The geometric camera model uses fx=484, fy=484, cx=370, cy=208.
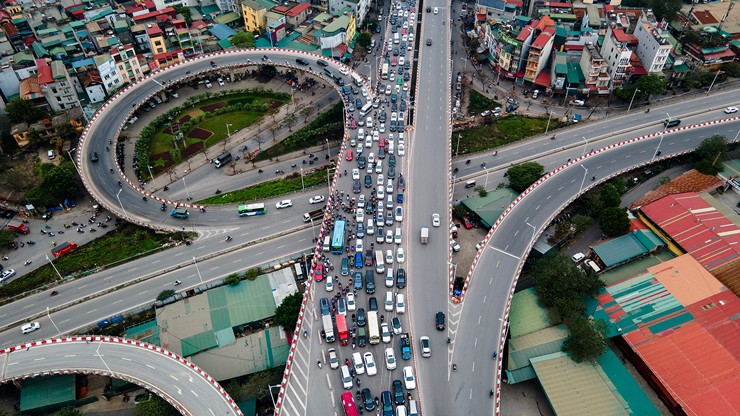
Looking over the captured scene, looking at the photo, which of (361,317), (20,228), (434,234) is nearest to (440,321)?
(361,317)

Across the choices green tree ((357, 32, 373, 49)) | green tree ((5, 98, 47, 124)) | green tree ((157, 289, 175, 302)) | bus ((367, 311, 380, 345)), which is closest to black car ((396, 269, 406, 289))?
bus ((367, 311, 380, 345))

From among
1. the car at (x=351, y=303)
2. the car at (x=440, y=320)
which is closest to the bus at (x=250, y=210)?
the car at (x=351, y=303)

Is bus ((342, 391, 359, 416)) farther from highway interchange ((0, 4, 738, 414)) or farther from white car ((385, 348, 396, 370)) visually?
highway interchange ((0, 4, 738, 414))

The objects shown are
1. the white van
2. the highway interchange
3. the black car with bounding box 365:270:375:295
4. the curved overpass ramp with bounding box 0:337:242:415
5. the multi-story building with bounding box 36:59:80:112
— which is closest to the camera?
the white van

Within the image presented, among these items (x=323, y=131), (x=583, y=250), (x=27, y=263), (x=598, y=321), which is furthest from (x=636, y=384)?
(x=27, y=263)

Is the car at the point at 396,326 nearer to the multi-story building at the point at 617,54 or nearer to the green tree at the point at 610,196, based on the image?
the green tree at the point at 610,196
